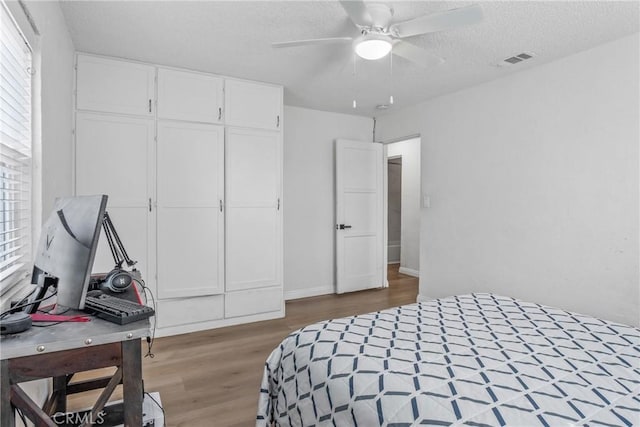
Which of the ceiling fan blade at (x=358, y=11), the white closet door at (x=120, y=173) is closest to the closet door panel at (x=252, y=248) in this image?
the white closet door at (x=120, y=173)

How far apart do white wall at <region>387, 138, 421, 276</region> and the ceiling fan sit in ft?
12.6

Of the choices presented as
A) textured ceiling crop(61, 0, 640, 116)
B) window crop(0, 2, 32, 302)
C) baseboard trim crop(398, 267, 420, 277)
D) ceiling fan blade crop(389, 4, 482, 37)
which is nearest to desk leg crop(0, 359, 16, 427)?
window crop(0, 2, 32, 302)

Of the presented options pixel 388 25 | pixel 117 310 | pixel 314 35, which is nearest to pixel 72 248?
pixel 117 310

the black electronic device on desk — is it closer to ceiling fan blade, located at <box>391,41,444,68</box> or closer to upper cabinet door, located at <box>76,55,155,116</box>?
ceiling fan blade, located at <box>391,41,444,68</box>

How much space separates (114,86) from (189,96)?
607mm

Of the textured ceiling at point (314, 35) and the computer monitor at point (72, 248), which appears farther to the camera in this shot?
the textured ceiling at point (314, 35)

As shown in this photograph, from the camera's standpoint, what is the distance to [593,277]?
270cm

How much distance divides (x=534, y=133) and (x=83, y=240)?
3.40m

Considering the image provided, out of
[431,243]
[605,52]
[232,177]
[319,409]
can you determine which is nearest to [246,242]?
[232,177]

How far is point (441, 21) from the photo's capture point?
6.21 ft

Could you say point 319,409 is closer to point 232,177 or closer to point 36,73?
point 36,73

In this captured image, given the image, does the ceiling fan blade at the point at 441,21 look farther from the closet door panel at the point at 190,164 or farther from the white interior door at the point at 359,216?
the white interior door at the point at 359,216

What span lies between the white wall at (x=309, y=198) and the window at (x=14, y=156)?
2.98 meters

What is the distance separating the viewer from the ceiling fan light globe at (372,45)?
6.86 ft
